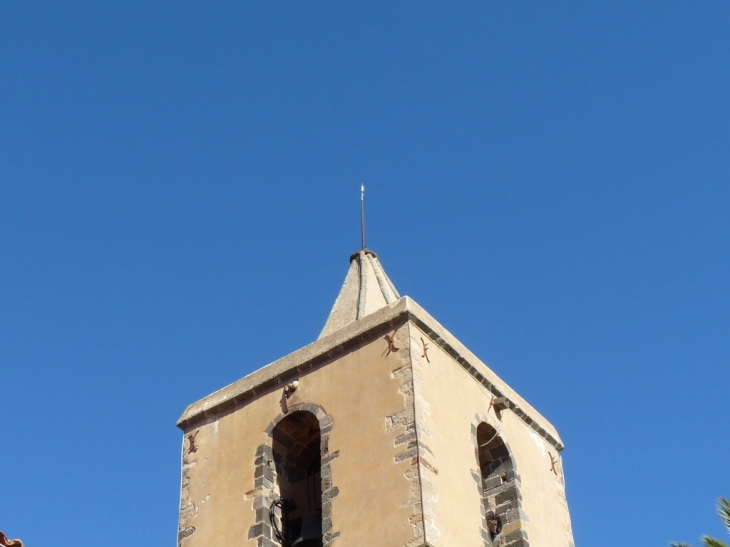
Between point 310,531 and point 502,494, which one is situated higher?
point 502,494

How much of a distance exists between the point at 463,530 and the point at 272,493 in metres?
2.04

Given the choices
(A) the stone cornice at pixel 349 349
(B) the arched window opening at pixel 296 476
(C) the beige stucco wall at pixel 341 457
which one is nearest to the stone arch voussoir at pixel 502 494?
(A) the stone cornice at pixel 349 349

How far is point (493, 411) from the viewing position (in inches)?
523

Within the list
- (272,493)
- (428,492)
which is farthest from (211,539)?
(428,492)

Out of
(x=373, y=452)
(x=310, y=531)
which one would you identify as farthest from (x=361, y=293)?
(x=310, y=531)

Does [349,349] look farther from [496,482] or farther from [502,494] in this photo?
[502,494]

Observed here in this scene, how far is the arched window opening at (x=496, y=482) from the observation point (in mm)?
12484

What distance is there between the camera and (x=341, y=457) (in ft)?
39.5

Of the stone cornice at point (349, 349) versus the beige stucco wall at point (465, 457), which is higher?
the stone cornice at point (349, 349)

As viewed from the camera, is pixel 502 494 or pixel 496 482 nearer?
pixel 502 494

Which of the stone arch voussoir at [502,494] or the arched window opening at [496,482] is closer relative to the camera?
the stone arch voussoir at [502,494]

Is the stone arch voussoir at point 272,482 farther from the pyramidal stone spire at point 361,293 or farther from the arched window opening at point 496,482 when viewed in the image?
the arched window opening at point 496,482

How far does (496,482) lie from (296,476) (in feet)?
6.66

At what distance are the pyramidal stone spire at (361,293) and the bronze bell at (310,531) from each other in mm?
2241
